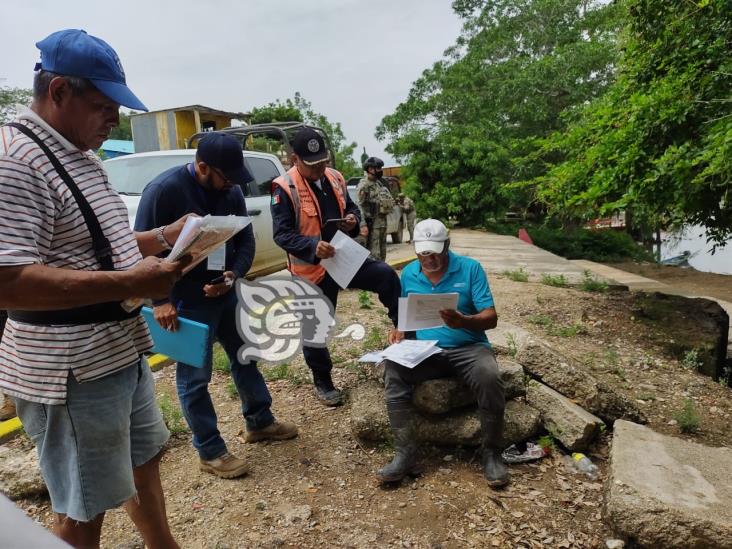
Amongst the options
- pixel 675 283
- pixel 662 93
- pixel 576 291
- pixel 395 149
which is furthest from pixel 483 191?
pixel 662 93

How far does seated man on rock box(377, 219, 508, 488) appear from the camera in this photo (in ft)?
9.98

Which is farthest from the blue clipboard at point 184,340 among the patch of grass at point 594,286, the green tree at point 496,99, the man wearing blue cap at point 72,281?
the green tree at point 496,99

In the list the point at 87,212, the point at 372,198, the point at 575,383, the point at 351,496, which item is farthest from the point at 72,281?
the point at 372,198

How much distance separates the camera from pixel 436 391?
10.6 feet

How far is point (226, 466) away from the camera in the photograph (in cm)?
305

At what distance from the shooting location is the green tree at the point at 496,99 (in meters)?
17.3

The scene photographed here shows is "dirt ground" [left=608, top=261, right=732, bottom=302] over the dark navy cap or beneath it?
beneath

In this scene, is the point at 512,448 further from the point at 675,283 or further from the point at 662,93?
the point at 675,283

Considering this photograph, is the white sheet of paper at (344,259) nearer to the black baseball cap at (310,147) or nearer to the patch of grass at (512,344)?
the black baseball cap at (310,147)

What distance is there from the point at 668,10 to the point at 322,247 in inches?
176

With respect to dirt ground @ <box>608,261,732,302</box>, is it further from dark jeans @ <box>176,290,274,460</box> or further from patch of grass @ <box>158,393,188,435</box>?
patch of grass @ <box>158,393,188,435</box>

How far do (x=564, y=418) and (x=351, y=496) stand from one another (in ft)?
4.49

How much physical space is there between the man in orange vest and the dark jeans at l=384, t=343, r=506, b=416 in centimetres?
58

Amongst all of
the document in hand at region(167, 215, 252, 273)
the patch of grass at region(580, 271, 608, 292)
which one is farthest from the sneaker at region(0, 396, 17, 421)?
the patch of grass at region(580, 271, 608, 292)
